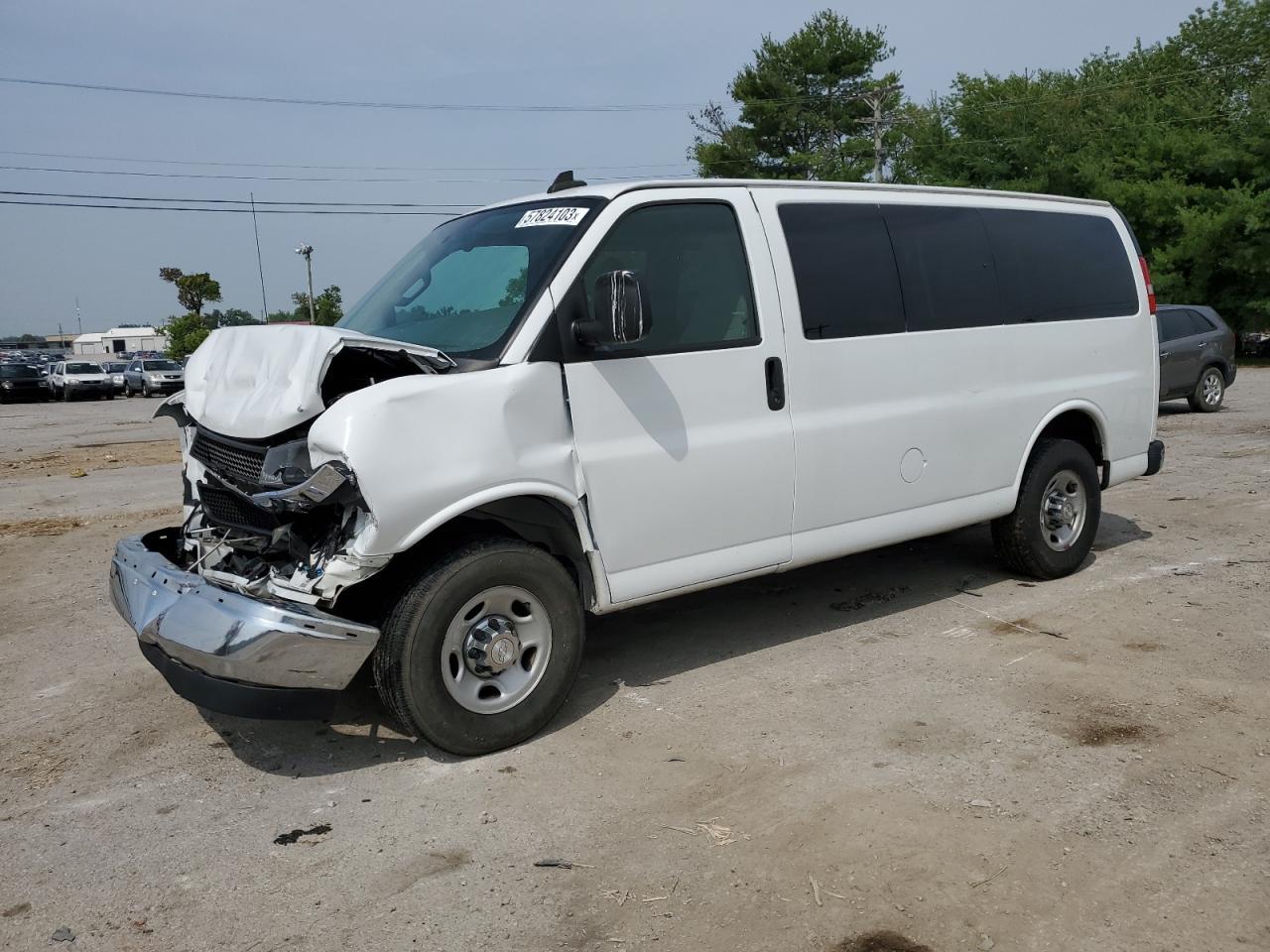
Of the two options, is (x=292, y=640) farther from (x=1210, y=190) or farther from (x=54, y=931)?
(x=1210, y=190)

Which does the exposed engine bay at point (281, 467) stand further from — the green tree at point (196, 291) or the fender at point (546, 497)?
the green tree at point (196, 291)

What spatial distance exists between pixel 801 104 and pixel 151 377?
29059mm

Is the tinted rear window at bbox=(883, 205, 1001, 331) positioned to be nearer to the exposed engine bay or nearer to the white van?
the white van

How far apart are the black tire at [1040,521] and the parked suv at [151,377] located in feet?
119

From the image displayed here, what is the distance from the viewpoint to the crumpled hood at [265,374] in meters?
3.99

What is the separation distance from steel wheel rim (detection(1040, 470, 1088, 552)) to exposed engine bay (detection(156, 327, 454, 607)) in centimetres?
400

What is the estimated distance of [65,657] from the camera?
571 cm

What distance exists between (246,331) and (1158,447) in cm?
571

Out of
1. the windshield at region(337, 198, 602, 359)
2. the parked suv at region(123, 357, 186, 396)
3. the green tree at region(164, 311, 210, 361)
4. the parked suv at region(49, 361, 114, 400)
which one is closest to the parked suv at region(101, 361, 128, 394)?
the parked suv at region(123, 357, 186, 396)

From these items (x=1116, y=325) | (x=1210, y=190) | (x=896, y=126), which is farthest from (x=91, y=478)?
(x=896, y=126)

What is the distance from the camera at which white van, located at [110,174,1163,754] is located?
3.91m

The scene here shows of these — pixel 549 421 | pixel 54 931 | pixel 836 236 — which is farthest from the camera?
pixel 836 236

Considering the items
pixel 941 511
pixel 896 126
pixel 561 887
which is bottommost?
pixel 561 887

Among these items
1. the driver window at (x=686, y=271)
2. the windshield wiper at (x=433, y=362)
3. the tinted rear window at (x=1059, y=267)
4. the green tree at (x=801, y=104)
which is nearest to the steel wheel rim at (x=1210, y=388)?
the tinted rear window at (x=1059, y=267)
